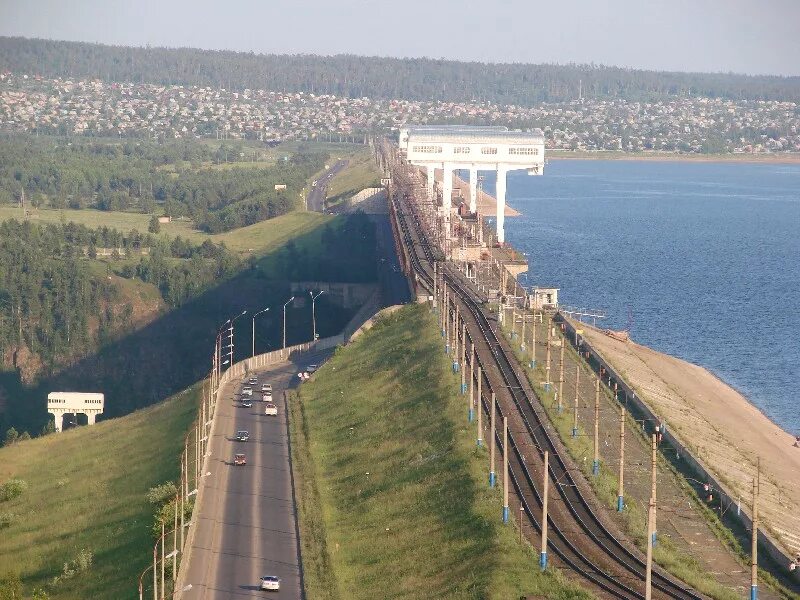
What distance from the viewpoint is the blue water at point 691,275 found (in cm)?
8512

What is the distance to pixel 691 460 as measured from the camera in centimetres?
4706

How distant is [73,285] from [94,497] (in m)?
64.9

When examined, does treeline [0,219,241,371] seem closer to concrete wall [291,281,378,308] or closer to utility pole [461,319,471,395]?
concrete wall [291,281,378,308]

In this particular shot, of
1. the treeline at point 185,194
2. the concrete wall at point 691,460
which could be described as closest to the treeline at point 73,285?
the treeline at point 185,194

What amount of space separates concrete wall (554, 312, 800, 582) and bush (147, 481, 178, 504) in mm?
14430

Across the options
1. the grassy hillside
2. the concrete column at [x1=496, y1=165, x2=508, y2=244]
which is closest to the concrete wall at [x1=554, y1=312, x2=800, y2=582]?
the concrete column at [x1=496, y1=165, x2=508, y2=244]

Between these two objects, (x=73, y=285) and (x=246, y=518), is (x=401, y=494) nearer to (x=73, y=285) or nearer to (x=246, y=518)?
(x=246, y=518)

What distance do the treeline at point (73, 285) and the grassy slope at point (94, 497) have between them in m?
38.6

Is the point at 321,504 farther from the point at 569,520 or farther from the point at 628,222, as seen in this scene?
the point at 628,222

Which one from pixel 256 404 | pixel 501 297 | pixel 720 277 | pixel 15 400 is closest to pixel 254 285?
pixel 15 400

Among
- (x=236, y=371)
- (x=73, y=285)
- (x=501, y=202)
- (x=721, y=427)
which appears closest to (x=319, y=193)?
(x=73, y=285)

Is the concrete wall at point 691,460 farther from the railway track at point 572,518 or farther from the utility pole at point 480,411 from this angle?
the utility pole at point 480,411

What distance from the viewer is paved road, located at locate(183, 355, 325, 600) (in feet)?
119

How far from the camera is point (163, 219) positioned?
165875 millimetres
